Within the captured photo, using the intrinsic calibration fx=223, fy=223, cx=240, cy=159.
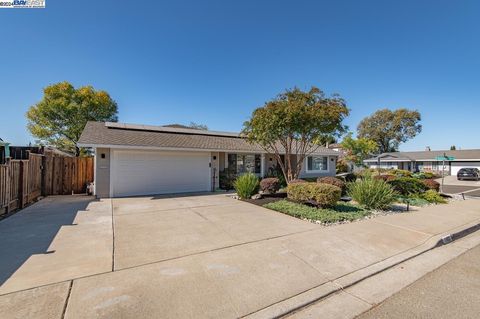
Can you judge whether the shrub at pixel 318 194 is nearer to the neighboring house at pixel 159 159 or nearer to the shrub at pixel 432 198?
the neighboring house at pixel 159 159

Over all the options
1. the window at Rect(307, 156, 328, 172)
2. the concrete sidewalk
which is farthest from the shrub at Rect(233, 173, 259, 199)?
the window at Rect(307, 156, 328, 172)

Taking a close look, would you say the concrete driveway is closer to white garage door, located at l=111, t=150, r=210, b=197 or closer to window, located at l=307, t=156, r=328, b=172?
window, located at l=307, t=156, r=328, b=172

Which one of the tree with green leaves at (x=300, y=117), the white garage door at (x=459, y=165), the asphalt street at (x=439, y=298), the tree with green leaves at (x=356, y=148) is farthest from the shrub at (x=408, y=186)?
the white garage door at (x=459, y=165)

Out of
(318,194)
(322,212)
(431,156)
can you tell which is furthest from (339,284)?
(431,156)

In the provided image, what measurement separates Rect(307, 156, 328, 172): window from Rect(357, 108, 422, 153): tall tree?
36.6 m

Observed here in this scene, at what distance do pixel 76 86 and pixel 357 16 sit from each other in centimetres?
2323

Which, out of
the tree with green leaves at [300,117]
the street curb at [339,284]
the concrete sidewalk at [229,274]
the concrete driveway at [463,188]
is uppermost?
the tree with green leaves at [300,117]

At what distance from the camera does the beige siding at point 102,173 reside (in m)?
10.6

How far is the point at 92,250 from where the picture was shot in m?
4.46

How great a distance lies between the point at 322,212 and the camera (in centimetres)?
764

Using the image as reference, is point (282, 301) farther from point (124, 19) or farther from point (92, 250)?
point (124, 19)

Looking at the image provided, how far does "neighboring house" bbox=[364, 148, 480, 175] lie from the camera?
107 feet

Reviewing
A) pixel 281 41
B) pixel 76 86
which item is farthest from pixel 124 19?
pixel 76 86

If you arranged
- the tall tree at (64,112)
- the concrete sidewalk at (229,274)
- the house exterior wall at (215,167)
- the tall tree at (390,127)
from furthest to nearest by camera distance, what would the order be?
the tall tree at (390,127) < the tall tree at (64,112) < the house exterior wall at (215,167) < the concrete sidewalk at (229,274)
